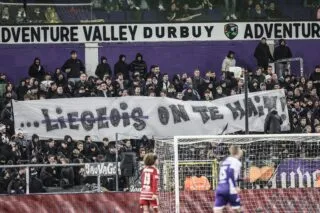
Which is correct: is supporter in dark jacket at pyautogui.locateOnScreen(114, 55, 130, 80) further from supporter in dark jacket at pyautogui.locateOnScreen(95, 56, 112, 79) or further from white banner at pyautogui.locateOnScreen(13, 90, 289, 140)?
white banner at pyautogui.locateOnScreen(13, 90, 289, 140)

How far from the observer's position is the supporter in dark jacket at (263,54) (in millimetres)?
34312

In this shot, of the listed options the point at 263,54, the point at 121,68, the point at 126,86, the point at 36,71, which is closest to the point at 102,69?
the point at 121,68

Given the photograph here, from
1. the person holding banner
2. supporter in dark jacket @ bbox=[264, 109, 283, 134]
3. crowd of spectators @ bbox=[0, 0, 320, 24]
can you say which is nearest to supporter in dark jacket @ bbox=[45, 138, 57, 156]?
the person holding banner

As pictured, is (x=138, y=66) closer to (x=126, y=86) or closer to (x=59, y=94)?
(x=126, y=86)

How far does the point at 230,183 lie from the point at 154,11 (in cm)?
1467

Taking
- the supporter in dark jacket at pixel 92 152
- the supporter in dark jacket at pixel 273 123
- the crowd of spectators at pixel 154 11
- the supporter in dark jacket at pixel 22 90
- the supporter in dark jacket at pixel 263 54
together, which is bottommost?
the supporter in dark jacket at pixel 92 152

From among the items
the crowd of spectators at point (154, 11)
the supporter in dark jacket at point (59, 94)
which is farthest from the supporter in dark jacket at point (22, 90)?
the crowd of spectators at point (154, 11)

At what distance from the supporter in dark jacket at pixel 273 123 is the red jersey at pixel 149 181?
7168 millimetres

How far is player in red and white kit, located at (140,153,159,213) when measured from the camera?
22.6 metres

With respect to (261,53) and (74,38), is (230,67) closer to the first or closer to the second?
(261,53)

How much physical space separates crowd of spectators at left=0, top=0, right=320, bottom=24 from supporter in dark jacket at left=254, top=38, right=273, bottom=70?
1208 millimetres

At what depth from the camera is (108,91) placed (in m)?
30.7

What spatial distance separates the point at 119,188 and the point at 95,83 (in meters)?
5.41

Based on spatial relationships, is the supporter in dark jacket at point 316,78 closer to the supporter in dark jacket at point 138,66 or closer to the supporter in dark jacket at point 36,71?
the supporter in dark jacket at point 138,66
